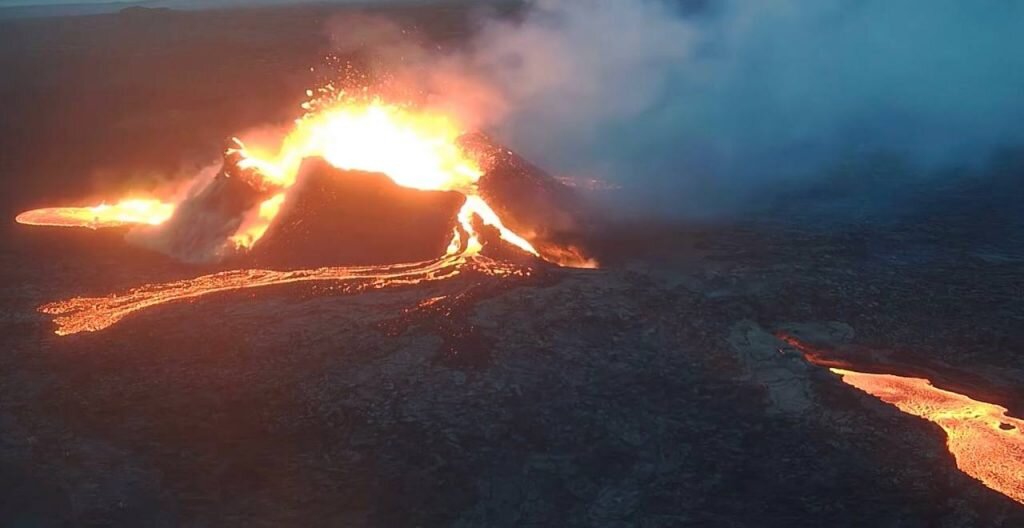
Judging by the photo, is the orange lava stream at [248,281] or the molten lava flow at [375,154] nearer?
the orange lava stream at [248,281]

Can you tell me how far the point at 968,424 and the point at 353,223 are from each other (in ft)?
46.6

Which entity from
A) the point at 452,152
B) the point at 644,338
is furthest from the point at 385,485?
the point at 452,152

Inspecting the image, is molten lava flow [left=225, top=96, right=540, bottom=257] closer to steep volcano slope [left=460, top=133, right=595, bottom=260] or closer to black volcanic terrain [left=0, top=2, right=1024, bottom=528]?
steep volcano slope [left=460, top=133, right=595, bottom=260]

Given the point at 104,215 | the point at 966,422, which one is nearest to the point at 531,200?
the point at 104,215

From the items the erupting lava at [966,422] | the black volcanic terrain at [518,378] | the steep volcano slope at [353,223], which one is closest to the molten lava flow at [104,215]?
the black volcanic terrain at [518,378]

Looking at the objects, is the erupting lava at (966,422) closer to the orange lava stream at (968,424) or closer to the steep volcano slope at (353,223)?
the orange lava stream at (968,424)

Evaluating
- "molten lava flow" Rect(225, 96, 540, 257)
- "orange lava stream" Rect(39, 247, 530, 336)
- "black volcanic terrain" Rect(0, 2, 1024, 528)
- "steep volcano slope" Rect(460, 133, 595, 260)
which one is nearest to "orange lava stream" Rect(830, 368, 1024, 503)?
"black volcanic terrain" Rect(0, 2, 1024, 528)

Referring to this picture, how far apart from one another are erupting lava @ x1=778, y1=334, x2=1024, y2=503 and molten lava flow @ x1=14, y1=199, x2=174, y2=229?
18.7m

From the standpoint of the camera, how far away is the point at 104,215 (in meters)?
26.3

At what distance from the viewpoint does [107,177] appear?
3155 cm

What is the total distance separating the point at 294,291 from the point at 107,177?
1694 centimetres

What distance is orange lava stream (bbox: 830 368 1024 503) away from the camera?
39.7 ft

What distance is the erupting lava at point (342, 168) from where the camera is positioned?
742 inches

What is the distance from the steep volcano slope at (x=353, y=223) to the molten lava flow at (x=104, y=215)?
487cm
